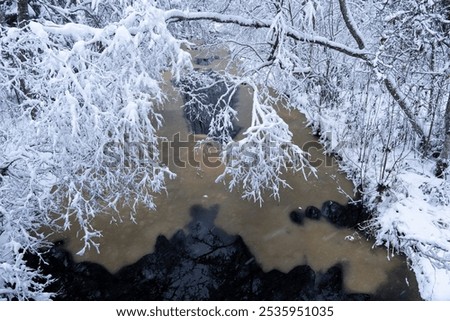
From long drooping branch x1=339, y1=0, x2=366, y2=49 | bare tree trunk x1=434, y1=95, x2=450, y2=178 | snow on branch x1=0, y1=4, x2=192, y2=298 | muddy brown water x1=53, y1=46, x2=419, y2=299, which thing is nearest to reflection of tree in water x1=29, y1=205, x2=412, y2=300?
muddy brown water x1=53, y1=46, x2=419, y2=299

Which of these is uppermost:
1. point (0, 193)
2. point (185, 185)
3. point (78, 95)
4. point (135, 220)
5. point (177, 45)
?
point (177, 45)

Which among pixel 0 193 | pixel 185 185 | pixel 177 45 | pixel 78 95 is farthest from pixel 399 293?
pixel 0 193

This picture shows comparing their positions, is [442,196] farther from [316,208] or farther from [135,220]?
[135,220]

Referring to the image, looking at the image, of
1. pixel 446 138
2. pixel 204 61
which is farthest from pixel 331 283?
pixel 204 61

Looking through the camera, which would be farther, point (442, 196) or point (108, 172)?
point (442, 196)

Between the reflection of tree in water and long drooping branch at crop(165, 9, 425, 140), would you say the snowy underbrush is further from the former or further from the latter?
the reflection of tree in water

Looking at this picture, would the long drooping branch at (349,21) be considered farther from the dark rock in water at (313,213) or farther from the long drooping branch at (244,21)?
the dark rock in water at (313,213)

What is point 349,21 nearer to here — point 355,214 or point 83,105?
point 355,214
